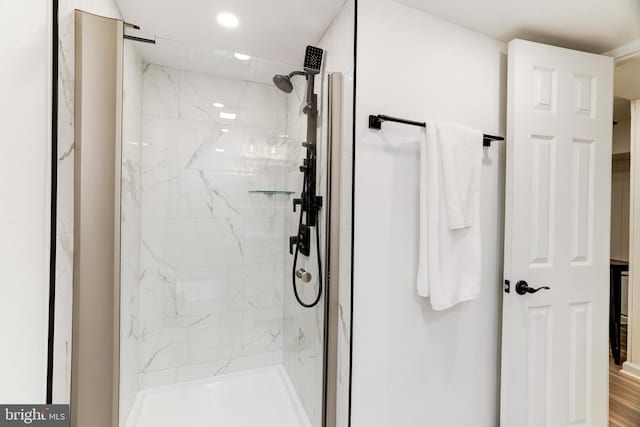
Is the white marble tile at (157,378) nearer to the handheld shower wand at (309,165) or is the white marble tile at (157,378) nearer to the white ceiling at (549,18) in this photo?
the handheld shower wand at (309,165)

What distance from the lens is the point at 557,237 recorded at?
148 centimetres

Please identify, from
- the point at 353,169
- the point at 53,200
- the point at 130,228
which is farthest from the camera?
the point at 130,228

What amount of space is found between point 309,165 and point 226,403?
1.51 metres

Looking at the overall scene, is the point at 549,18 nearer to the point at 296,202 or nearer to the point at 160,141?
the point at 296,202

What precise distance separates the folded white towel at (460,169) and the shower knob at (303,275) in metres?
0.80

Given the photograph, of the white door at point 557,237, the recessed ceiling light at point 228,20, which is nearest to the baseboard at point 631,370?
the white door at point 557,237

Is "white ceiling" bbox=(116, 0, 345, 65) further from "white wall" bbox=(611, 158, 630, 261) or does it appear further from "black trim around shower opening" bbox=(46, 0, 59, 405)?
"white wall" bbox=(611, 158, 630, 261)

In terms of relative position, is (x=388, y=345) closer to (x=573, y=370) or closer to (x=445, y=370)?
(x=445, y=370)

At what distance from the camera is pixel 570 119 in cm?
150

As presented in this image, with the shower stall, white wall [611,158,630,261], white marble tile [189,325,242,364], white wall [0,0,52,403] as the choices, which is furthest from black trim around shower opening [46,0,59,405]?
white wall [611,158,630,261]

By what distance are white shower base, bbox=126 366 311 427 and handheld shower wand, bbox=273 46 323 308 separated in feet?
2.02

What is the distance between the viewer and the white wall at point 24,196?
0.62 meters

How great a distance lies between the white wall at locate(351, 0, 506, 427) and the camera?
1223mm

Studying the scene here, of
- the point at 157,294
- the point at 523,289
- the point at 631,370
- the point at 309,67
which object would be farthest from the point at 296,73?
the point at 631,370
